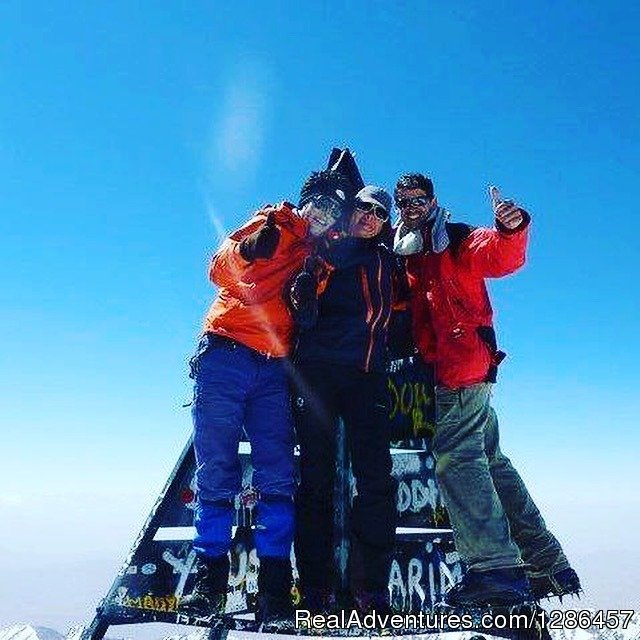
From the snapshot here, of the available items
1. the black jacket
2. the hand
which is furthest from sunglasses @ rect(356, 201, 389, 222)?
the hand

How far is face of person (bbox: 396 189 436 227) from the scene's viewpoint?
221 inches

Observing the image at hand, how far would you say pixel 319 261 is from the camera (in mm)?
5117

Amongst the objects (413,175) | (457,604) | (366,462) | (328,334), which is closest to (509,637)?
(457,604)

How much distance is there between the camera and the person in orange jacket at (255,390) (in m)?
4.60

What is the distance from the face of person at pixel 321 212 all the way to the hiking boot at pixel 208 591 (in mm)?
2909

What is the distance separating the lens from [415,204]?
5.61m

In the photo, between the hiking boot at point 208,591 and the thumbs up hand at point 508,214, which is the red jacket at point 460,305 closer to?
the thumbs up hand at point 508,214

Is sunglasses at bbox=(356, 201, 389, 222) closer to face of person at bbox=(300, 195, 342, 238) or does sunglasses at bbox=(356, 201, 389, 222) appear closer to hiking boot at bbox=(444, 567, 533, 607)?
face of person at bbox=(300, 195, 342, 238)

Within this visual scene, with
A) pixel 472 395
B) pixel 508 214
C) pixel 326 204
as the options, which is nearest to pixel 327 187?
pixel 326 204

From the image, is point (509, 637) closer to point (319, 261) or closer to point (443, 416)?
point (443, 416)

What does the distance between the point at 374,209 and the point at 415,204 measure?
0.62 m

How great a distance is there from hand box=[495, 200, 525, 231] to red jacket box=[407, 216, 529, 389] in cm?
16

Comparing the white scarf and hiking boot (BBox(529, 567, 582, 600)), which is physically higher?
the white scarf

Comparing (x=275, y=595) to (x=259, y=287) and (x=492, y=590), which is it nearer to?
(x=492, y=590)
